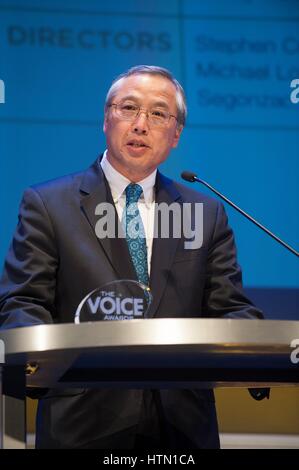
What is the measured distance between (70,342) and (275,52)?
2339 mm

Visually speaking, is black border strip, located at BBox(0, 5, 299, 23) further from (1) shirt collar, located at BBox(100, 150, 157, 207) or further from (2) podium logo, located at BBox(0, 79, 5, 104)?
(1) shirt collar, located at BBox(100, 150, 157, 207)

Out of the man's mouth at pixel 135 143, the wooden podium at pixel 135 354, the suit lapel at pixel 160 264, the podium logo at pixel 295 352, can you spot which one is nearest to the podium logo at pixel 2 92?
the man's mouth at pixel 135 143

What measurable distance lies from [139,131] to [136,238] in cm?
34

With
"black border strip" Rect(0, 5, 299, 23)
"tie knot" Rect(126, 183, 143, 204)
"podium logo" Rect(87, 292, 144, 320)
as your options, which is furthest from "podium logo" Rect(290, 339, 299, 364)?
"black border strip" Rect(0, 5, 299, 23)

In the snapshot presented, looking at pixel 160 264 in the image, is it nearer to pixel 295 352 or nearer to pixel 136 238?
pixel 136 238

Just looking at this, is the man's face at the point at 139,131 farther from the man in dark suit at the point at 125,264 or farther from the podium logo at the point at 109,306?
the podium logo at the point at 109,306

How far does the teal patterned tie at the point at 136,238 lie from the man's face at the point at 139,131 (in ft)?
0.36

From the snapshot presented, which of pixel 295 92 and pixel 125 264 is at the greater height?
pixel 295 92

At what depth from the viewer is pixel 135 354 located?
165 centimetres

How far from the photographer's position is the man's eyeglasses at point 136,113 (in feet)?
9.00

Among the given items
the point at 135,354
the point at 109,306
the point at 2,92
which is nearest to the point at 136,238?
the point at 109,306

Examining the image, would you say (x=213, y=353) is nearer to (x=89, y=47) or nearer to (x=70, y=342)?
(x=70, y=342)

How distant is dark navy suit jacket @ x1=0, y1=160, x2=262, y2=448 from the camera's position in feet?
7.57
